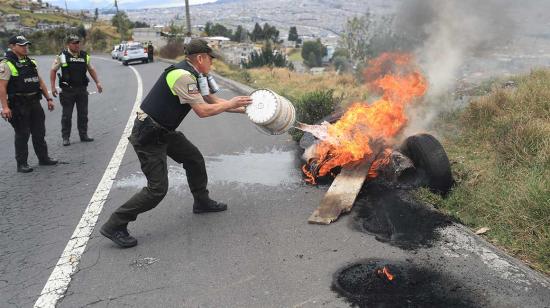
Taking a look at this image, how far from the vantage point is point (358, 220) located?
4441mm

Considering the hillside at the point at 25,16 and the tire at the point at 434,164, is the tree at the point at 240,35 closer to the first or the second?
the hillside at the point at 25,16

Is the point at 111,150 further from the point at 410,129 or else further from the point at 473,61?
the point at 473,61

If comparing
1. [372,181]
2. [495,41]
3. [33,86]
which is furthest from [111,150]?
[495,41]

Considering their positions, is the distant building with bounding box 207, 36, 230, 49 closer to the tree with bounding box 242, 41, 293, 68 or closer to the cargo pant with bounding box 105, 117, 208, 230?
the cargo pant with bounding box 105, 117, 208, 230

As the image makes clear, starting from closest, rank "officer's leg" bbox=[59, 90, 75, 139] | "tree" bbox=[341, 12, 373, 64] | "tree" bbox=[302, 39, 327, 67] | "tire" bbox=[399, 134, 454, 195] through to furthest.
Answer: "tire" bbox=[399, 134, 454, 195], "officer's leg" bbox=[59, 90, 75, 139], "tree" bbox=[341, 12, 373, 64], "tree" bbox=[302, 39, 327, 67]

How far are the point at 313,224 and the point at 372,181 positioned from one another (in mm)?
1400

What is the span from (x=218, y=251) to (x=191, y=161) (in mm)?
1188

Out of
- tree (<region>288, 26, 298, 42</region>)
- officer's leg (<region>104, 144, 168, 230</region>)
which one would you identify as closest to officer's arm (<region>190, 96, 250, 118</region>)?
officer's leg (<region>104, 144, 168, 230</region>)

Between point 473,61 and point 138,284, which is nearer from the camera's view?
point 138,284

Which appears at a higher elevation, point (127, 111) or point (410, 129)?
point (410, 129)

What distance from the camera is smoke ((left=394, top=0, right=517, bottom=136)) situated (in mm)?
7477

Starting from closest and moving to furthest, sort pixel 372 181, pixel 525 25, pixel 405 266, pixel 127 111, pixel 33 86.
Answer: pixel 405 266 < pixel 372 181 < pixel 33 86 < pixel 525 25 < pixel 127 111

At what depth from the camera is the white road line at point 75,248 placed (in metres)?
3.37

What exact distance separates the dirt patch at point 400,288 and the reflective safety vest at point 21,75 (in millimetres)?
5548
